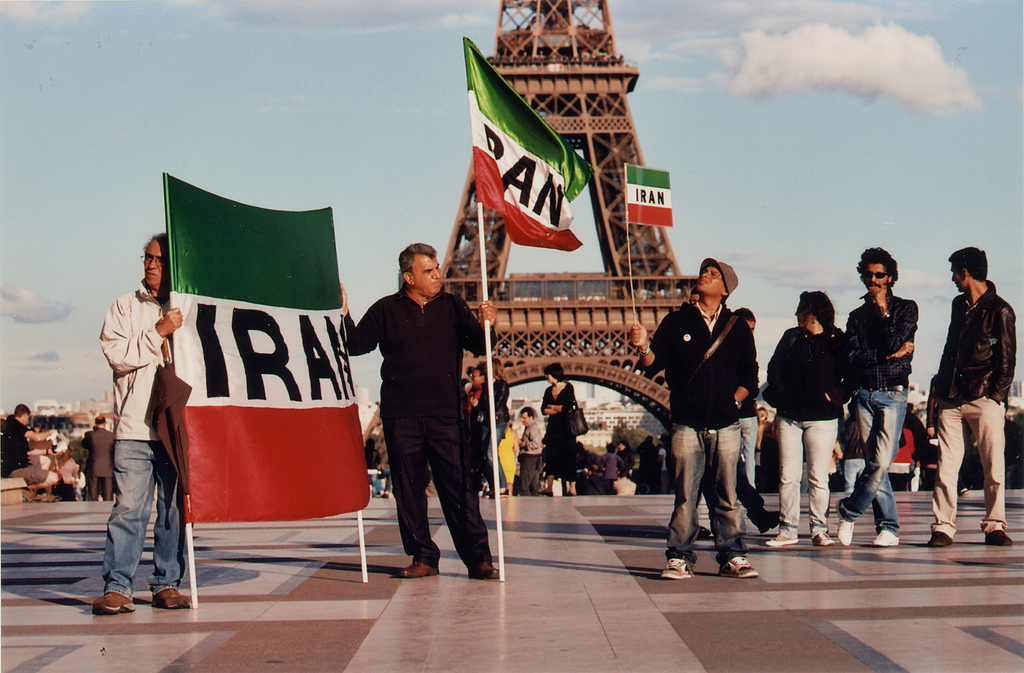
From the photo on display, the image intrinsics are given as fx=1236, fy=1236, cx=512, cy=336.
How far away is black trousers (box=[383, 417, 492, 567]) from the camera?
689cm

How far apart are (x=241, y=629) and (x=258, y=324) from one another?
1673 millimetres

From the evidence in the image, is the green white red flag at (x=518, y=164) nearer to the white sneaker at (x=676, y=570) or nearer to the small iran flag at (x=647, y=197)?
the white sneaker at (x=676, y=570)

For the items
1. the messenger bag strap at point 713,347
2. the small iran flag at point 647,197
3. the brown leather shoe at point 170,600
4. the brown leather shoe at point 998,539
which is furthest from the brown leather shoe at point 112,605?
the small iran flag at point 647,197

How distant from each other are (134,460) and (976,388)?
17.1ft

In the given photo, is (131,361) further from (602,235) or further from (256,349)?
(602,235)

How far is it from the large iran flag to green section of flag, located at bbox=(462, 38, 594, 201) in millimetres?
1221

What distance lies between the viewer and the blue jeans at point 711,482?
21.7 ft

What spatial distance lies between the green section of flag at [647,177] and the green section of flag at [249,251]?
4.69 m

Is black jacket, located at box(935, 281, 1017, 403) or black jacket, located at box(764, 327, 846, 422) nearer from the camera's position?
black jacket, located at box(935, 281, 1017, 403)

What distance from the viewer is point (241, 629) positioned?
5.22 meters

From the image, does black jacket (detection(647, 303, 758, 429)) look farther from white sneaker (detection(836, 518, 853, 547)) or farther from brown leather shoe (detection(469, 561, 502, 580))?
white sneaker (detection(836, 518, 853, 547))

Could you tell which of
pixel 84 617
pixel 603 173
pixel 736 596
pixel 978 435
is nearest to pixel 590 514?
pixel 978 435

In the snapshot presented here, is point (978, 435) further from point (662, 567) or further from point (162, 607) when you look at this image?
point (162, 607)

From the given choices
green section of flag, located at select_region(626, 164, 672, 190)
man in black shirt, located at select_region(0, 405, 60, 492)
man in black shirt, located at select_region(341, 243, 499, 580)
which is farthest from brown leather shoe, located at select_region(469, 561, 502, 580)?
man in black shirt, located at select_region(0, 405, 60, 492)
